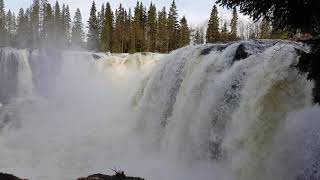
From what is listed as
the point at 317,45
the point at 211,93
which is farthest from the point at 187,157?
the point at 317,45

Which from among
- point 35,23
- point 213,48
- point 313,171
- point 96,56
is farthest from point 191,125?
point 35,23

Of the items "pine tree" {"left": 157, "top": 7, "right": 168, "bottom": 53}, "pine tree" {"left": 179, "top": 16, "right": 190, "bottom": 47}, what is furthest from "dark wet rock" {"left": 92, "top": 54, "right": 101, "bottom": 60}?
"pine tree" {"left": 157, "top": 7, "right": 168, "bottom": 53}

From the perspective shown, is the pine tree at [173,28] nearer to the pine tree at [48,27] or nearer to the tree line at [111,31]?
the tree line at [111,31]

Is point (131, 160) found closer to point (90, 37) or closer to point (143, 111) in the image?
point (143, 111)

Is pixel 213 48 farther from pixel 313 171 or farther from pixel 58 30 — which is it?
pixel 58 30

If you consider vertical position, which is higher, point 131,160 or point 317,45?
point 317,45

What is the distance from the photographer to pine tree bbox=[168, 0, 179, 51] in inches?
2356

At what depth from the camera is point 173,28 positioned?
201 ft

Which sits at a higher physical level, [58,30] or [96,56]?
[58,30]

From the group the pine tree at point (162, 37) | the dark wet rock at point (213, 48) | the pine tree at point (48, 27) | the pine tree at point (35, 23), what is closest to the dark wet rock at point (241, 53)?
the dark wet rock at point (213, 48)

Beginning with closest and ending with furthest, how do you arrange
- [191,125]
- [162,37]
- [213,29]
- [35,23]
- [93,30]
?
[191,125], [213,29], [162,37], [93,30], [35,23]

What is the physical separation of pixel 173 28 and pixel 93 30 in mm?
11949

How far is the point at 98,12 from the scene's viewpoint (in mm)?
73000

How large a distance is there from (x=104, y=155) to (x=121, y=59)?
699 inches
